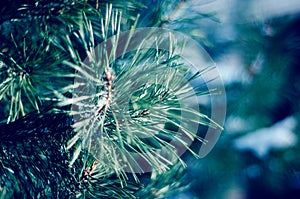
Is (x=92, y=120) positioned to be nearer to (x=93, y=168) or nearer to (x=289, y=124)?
(x=93, y=168)

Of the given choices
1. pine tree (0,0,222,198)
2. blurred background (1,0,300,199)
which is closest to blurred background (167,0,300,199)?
blurred background (1,0,300,199)

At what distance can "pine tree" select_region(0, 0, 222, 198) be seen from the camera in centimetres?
29

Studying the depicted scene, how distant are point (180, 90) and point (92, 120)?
79 millimetres

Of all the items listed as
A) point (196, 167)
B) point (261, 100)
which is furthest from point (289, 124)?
point (196, 167)

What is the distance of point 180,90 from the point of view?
1.03 ft

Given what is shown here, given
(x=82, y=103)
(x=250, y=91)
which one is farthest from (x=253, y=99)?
(x=82, y=103)

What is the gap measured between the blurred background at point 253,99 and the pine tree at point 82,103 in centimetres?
15

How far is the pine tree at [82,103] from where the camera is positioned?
293 mm

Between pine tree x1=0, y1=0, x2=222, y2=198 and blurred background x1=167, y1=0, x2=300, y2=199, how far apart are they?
0.49 feet

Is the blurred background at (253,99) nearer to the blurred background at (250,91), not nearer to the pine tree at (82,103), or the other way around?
the blurred background at (250,91)

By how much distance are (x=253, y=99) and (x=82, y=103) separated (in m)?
0.47

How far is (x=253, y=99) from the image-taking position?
697mm

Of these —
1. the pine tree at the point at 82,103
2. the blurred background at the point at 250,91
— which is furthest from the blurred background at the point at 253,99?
the pine tree at the point at 82,103

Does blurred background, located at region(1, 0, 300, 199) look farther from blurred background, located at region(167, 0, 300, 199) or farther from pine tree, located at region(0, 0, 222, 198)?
pine tree, located at region(0, 0, 222, 198)
